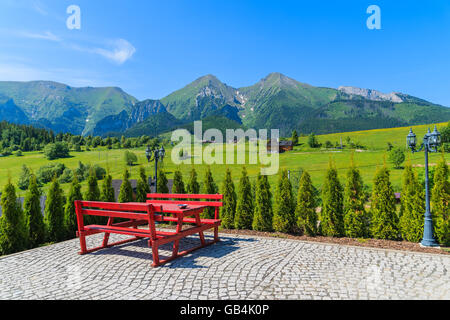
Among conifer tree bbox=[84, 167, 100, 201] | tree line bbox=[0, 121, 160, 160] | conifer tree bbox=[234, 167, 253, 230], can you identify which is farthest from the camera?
tree line bbox=[0, 121, 160, 160]

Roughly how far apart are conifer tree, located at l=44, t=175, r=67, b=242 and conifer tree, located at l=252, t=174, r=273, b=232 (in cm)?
596

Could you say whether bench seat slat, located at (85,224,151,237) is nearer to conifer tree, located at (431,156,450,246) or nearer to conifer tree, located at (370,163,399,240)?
conifer tree, located at (370,163,399,240)

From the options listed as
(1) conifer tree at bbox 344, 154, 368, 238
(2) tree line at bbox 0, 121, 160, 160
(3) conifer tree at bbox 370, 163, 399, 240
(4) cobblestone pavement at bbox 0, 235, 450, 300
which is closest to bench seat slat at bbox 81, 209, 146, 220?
(4) cobblestone pavement at bbox 0, 235, 450, 300

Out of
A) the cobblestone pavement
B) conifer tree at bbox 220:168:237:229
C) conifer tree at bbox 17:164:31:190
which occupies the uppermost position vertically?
conifer tree at bbox 220:168:237:229

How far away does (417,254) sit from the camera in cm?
585

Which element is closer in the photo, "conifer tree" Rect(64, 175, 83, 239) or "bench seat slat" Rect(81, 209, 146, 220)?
"bench seat slat" Rect(81, 209, 146, 220)

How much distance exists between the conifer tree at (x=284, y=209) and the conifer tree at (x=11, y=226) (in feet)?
23.3

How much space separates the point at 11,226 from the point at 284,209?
7539mm

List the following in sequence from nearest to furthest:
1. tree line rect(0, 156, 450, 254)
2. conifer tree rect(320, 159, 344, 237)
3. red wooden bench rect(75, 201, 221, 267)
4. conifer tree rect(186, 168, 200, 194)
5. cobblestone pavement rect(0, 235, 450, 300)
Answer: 1. cobblestone pavement rect(0, 235, 450, 300)
2. red wooden bench rect(75, 201, 221, 267)
3. tree line rect(0, 156, 450, 254)
4. conifer tree rect(320, 159, 344, 237)
5. conifer tree rect(186, 168, 200, 194)

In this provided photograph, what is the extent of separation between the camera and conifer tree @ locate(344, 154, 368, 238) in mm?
7617

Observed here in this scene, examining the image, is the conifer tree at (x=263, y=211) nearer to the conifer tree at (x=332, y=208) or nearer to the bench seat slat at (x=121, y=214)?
the conifer tree at (x=332, y=208)

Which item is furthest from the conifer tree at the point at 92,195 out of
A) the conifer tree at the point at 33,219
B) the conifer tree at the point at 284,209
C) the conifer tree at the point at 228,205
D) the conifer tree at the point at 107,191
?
the conifer tree at the point at 284,209

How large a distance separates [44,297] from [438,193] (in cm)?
870
